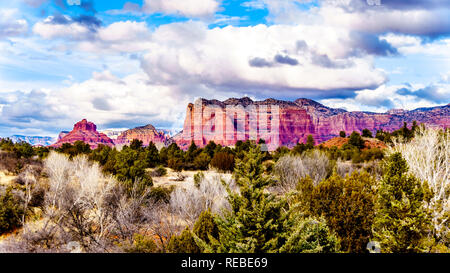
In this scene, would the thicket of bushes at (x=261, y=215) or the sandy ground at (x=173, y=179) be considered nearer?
the thicket of bushes at (x=261, y=215)

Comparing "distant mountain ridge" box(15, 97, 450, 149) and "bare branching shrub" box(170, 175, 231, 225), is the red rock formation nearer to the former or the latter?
"distant mountain ridge" box(15, 97, 450, 149)

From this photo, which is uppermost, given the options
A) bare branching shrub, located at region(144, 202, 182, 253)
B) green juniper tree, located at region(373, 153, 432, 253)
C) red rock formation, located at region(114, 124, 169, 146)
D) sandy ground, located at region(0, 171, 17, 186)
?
red rock formation, located at region(114, 124, 169, 146)

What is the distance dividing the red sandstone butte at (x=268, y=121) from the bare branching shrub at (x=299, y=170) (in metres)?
77.2

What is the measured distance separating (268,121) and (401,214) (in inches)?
4834

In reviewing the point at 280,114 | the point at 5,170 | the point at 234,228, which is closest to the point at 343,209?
the point at 234,228

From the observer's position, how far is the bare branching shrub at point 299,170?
37750 millimetres

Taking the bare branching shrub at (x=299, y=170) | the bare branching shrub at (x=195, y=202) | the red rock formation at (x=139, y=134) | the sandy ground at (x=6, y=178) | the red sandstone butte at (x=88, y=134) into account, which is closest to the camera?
the bare branching shrub at (x=195, y=202)

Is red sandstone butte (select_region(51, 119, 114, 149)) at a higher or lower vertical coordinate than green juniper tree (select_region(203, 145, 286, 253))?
higher

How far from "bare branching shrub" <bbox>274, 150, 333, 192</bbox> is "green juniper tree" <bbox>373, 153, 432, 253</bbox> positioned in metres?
22.4

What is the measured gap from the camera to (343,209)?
720 inches

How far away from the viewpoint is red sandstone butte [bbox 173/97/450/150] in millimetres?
131000

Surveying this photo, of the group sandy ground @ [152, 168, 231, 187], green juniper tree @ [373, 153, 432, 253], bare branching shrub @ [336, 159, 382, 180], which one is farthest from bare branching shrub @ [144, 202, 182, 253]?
bare branching shrub @ [336, 159, 382, 180]

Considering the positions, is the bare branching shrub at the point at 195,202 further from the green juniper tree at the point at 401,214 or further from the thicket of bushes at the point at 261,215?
the green juniper tree at the point at 401,214

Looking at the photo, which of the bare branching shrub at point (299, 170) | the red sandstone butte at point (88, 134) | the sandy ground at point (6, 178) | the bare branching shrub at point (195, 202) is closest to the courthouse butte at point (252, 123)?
the red sandstone butte at point (88, 134)
